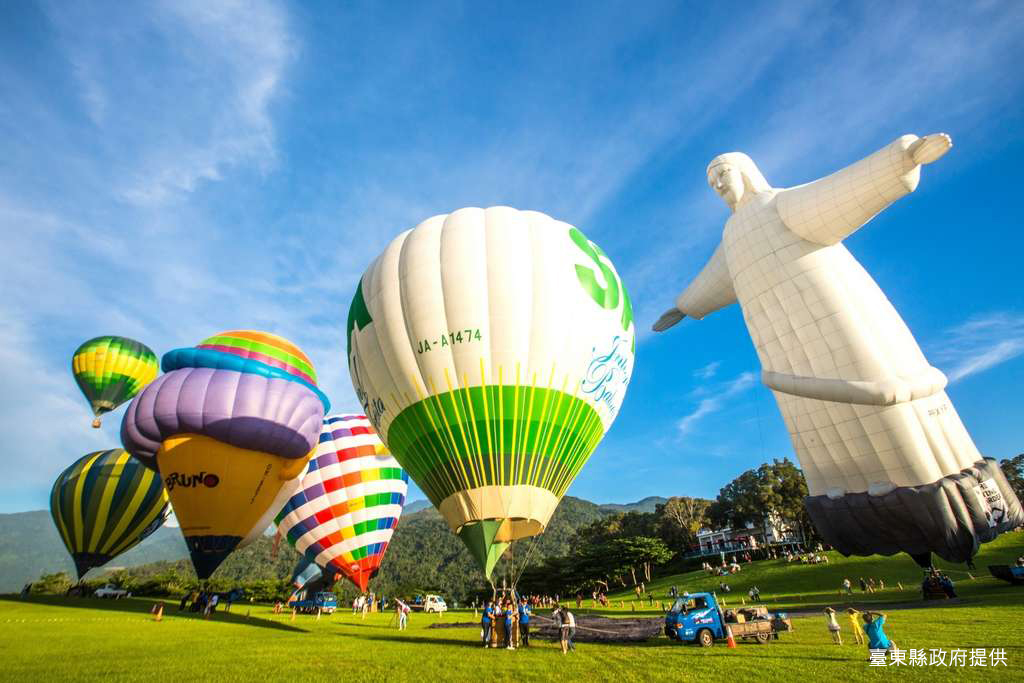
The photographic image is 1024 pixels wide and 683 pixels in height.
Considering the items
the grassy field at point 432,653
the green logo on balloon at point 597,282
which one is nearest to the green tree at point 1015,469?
the grassy field at point 432,653

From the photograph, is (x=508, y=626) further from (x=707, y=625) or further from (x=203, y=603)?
(x=203, y=603)

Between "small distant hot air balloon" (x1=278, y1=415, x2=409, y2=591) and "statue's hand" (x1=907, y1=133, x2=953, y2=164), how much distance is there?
74.9 feet

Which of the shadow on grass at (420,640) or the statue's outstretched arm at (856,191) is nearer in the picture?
the shadow on grass at (420,640)

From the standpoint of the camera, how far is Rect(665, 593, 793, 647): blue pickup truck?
1173cm

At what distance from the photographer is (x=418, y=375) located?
45.3ft

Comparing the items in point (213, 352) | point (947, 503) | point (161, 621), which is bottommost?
point (161, 621)

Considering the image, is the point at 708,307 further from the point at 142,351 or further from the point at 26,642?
the point at 142,351

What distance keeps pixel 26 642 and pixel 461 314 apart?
11.4 metres

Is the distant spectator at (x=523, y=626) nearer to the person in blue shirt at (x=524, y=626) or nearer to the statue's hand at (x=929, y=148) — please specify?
the person in blue shirt at (x=524, y=626)

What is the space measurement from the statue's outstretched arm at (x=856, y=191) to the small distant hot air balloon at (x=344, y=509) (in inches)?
787

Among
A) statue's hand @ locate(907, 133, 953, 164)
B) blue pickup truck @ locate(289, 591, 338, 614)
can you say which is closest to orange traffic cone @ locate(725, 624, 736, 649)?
statue's hand @ locate(907, 133, 953, 164)

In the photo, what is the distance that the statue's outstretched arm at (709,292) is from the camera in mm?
18688

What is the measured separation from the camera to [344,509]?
84.1ft

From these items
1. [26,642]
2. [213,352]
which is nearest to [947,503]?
[26,642]
